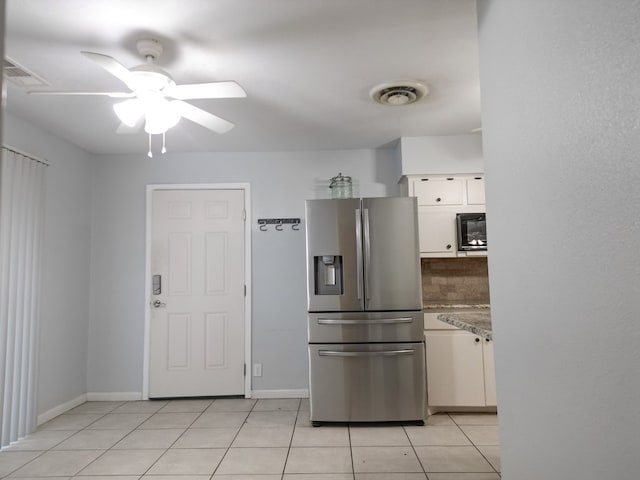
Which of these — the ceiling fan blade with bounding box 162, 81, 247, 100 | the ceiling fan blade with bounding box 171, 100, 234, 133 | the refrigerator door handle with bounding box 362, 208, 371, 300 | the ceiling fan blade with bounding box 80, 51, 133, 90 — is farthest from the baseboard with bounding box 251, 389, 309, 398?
the ceiling fan blade with bounding box 80, 51, 133, 90

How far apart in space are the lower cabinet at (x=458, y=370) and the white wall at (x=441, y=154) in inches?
57.4

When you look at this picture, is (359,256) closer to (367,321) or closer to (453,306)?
(367,321)

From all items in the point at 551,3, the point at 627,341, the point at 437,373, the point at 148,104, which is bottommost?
the point at 437,373

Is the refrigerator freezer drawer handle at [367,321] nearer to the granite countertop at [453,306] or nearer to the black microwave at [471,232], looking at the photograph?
the granite countertop at [453,306]

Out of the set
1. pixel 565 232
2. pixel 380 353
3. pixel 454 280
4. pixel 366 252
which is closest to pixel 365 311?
pixel 380 353

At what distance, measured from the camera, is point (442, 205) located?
147 inches

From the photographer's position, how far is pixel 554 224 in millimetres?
1087

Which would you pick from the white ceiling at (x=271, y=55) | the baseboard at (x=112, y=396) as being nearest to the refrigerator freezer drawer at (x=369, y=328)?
the white ceiling at (x=271, y=55)

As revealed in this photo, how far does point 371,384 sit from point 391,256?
1.03 m

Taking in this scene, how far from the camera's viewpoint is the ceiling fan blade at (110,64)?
180 cm

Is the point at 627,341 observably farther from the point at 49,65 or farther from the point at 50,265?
the point at 50,265

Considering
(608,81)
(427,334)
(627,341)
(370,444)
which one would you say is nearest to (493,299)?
(627,341)

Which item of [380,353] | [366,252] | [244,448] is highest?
[366,252]

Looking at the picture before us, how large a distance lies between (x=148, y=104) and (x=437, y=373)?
296 cm
